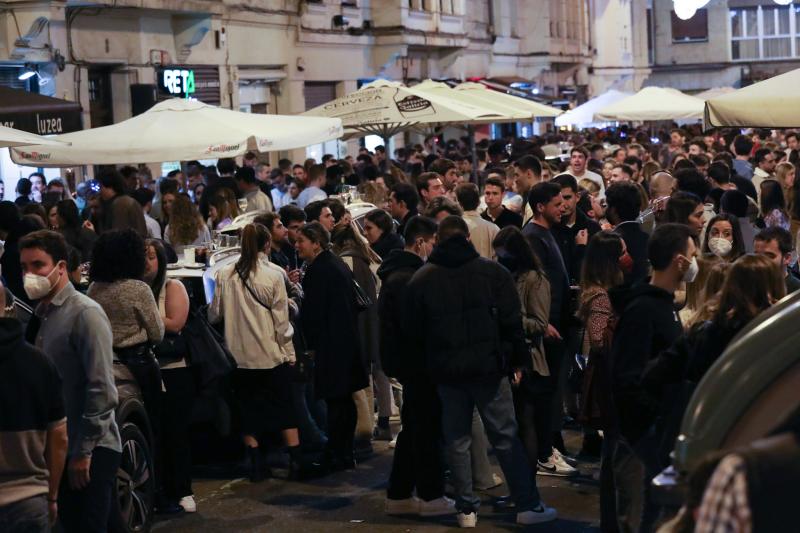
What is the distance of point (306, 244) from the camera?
30.1 ft

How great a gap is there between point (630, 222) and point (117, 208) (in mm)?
5223

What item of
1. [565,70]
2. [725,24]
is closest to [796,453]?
[565,70]

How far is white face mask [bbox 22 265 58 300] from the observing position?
20.5 feet

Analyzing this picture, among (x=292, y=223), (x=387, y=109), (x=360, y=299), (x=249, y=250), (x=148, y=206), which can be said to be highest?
(x=387, y=109)

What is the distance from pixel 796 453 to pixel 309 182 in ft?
42.6

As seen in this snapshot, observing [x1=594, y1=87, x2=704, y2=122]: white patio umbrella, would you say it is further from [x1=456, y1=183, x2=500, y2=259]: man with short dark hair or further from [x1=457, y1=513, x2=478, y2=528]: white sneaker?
[x1=457, y1=513, x2=478, y2=528]: white sneaker

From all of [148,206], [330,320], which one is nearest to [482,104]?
[148,206]

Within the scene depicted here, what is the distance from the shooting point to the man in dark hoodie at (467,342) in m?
7.61

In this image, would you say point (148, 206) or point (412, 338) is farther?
point (148, 206)

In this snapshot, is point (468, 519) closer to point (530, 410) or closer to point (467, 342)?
point (530, 410)

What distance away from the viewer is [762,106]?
9.30 m

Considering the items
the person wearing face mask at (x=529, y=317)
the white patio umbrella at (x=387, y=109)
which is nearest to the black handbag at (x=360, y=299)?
the person wearing face mask at (x=529, y=317)

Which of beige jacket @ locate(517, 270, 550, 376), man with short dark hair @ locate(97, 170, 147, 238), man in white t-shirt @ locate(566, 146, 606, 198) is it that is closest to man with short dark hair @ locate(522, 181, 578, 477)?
beige jacket @ locate(517, 270, 550, 376)

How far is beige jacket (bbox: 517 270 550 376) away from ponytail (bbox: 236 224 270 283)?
1.73 m
